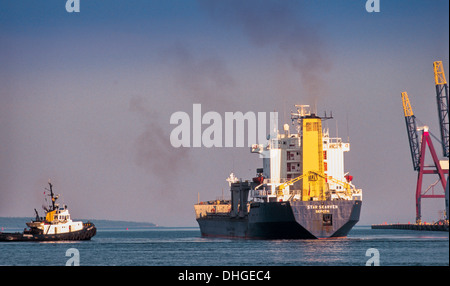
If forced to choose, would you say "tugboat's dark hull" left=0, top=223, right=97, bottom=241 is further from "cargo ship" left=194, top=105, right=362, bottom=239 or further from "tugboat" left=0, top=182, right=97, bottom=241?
"cargo ship" left=194, top=105, right=362, bottom=239

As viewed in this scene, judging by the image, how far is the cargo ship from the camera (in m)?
67.9

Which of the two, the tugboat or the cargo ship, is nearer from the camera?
the cargo ship

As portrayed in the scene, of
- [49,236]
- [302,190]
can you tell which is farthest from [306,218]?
[49,236]

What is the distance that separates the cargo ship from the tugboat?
19149 millimetres

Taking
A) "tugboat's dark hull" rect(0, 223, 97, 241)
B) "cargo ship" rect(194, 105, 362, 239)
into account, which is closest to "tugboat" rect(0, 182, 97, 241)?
"tugboat's dark hull" rect(0, 223, 97, 241)

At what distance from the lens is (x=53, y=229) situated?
85375 millimetres

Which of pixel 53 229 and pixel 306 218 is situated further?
pixel 53 229

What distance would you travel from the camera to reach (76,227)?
290 ft

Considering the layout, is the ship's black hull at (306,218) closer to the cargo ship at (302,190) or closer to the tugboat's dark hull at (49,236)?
the cargo ship at (302,190)

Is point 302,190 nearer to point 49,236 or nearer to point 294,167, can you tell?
point 294,167

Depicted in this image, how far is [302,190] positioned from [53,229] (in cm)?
3150

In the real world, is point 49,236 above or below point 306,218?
below
